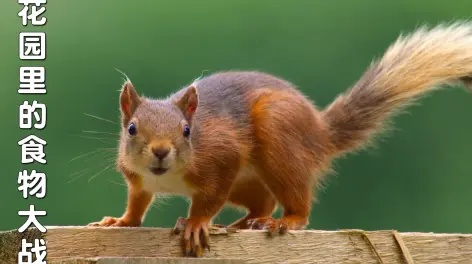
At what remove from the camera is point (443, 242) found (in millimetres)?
3055

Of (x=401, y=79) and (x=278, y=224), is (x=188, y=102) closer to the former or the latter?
(x=278, y=224)

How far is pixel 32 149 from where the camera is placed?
3613 millimetres

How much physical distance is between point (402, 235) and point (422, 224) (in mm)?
3717

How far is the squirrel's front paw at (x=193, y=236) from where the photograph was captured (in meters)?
2.88

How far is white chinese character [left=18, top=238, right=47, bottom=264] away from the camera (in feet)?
8.49

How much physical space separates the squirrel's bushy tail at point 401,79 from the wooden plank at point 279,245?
29.9 inches

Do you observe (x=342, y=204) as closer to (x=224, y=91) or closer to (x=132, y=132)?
Result: (x=224, y=91)

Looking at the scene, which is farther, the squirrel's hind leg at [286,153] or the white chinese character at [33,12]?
the white chinese character at [33,12]

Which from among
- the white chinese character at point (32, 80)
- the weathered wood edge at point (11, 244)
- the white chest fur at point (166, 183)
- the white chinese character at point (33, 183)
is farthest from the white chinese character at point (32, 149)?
the weathered wood edge at point (11, 244)

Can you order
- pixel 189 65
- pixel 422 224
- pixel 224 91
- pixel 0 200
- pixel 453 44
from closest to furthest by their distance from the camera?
pixel 224 91 → pixel 453 44 → pixel 0 200 → pixel 189 65 → pixel 422 224

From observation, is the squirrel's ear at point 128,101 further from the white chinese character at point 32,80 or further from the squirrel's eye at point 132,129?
the white chinese character at point 32,80

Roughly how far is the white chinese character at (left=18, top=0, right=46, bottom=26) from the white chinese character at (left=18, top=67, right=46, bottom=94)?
7.1 inches

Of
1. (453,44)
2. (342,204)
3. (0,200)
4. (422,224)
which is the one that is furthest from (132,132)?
(422,224)

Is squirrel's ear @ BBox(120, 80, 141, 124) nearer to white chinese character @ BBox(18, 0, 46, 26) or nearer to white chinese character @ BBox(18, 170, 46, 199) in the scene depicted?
white chinese character @ BBox(18, 170, 46, 199)
